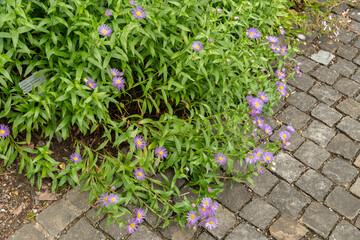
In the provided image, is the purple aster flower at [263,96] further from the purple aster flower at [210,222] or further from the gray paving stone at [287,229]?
the purple aster flower at [210,222]

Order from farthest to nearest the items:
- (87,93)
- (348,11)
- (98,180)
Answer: (348,11) < (98,180) < (87,93)

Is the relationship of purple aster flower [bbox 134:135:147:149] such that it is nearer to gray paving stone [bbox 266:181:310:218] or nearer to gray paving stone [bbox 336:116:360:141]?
gray paving stone [bbox 266:181:310:218]

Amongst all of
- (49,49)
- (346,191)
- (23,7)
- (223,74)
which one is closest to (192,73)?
(223,74)

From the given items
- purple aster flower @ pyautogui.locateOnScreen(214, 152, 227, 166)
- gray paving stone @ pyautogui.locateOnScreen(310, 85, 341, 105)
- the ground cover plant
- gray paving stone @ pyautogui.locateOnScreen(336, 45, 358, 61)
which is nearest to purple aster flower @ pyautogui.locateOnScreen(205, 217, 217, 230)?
the ground cover plant

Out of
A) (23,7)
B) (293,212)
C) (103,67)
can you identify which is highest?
(23,7)

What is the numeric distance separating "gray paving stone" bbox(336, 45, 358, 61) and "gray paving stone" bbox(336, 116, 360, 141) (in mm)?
948

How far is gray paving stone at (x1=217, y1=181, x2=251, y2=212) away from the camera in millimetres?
3049

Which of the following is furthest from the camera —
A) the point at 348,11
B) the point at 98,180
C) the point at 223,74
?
the point at 348,11

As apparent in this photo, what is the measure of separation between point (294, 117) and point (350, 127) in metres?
0.49

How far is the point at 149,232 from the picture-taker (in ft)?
9.23

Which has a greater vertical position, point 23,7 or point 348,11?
point 23,7

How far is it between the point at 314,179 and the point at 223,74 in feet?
3.58

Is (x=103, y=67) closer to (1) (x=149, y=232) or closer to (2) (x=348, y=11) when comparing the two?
(1) (x=149, y=232)

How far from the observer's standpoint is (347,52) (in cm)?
450
